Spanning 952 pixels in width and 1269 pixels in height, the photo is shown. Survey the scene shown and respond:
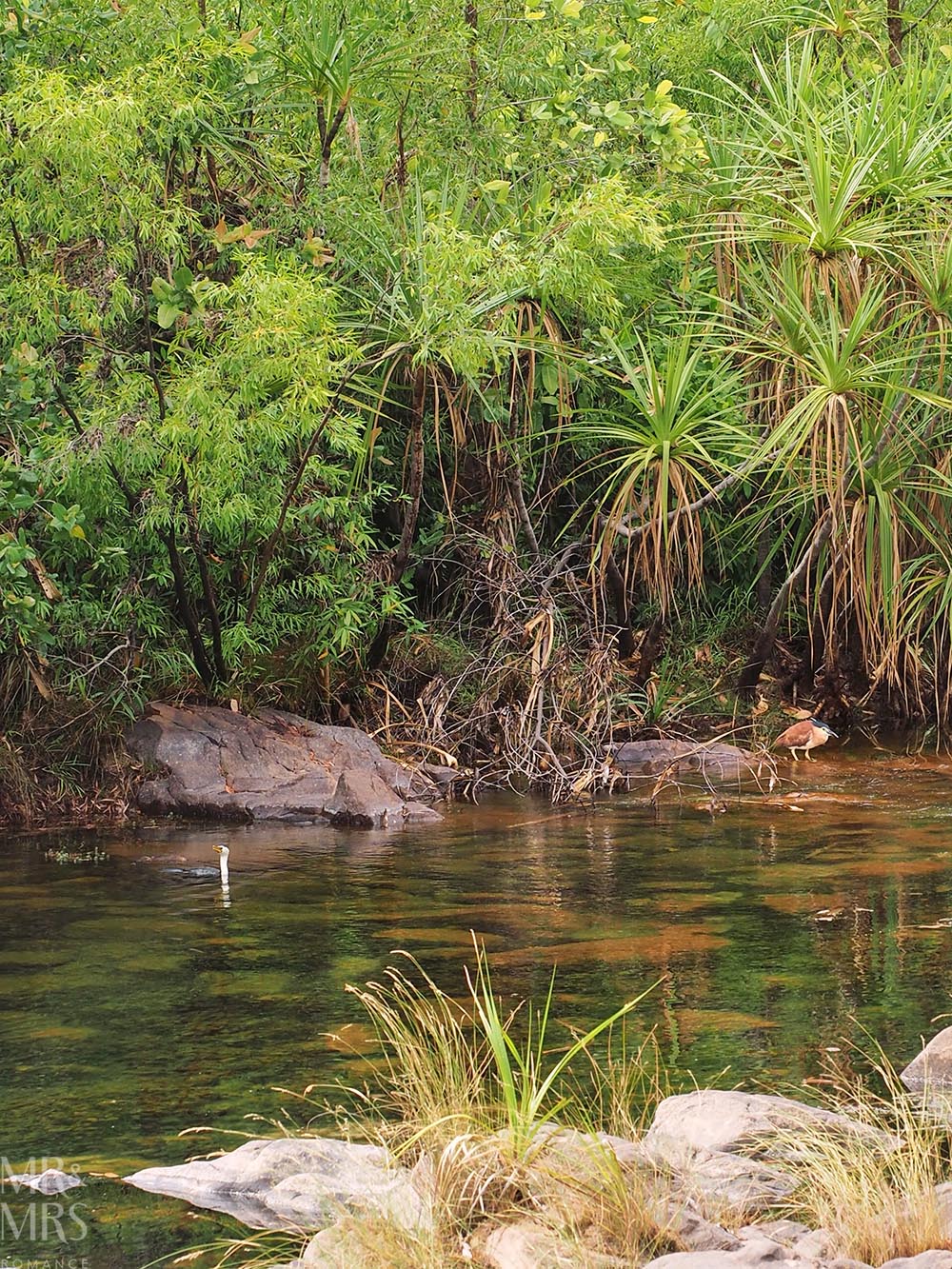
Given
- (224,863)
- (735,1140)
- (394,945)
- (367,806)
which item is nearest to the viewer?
(735,1140)

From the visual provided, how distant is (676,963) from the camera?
627 centimetres

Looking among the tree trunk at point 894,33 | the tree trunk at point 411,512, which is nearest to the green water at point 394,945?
the tree trunk at point 411,512

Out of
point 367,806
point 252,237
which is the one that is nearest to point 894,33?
point 252,237

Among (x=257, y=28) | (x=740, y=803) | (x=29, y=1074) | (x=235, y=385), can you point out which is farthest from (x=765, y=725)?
(x=29, y=1074)

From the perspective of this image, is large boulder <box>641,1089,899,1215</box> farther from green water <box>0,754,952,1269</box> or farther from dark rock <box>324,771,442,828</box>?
dark rock <box>324,771,442,828</box>

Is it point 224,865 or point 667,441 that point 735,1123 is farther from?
point 667,441

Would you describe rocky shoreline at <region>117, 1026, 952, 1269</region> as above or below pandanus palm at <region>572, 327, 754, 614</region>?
below

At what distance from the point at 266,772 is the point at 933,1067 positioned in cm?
558

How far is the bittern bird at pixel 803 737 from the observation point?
11250 millimetres

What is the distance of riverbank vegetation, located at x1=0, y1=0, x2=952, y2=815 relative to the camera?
850 centimetres

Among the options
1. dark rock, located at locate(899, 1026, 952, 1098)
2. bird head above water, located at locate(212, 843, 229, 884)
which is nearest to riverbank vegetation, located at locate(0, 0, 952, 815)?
bird head above water, located at locate(212, 843, 229, 884)

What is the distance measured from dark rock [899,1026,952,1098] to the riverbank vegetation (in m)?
4.76

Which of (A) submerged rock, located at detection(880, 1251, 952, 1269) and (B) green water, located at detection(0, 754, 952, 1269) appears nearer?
(A) submerged rock, located at detection(880, 1251, 952, 1269)

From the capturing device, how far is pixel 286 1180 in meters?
4.05
